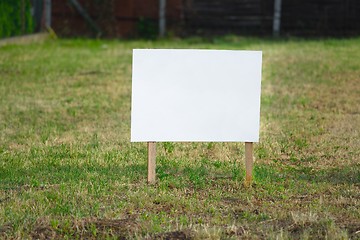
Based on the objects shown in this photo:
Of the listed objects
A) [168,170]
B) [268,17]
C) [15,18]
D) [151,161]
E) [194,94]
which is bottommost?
[168,170]

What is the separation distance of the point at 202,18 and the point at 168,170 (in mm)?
15841

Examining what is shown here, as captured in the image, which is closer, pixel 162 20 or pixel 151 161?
pixel 151 161

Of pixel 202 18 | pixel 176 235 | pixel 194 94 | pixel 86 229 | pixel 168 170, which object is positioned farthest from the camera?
pixel 202 18

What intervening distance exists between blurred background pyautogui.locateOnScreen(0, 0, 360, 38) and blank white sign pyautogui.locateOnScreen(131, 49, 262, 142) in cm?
1599

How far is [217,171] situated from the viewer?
7809mm

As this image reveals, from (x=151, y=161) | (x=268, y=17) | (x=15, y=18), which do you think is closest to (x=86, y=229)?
(x=151, y=161)

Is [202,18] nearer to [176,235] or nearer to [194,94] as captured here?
[194,94]

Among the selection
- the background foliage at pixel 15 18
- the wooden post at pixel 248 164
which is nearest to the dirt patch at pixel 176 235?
the wooden post at pixel 248 164

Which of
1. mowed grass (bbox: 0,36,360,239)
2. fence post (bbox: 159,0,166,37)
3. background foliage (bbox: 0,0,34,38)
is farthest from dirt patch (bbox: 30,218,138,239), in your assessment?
fence post (bbox: 159,0,166,37)

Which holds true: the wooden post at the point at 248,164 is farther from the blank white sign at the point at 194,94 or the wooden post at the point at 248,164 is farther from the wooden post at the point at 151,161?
the wooden post at the point at 151,161

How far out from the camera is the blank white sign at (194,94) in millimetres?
7008

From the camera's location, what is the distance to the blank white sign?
701cm

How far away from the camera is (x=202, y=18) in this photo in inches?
918

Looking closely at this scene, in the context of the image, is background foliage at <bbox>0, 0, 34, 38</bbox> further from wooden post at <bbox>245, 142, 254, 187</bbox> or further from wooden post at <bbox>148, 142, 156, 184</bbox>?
wooden post at <bbox>245, 142, 254, 187</bbox>
